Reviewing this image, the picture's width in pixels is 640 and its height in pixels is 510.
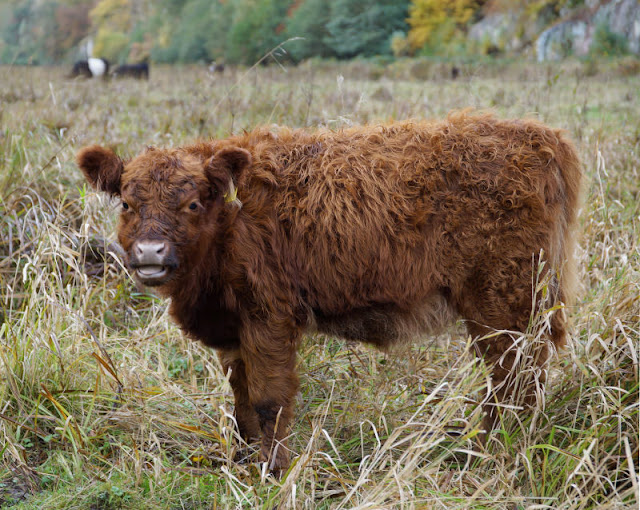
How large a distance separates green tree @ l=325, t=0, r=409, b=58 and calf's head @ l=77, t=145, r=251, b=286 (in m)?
21.8

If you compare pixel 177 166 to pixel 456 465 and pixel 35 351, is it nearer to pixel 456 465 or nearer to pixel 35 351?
pixel 35 351

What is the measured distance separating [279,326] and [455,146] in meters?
1.45

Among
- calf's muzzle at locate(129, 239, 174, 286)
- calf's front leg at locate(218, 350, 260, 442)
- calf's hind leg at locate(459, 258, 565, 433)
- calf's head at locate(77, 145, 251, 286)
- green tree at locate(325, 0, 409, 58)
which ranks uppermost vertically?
green tree at locate(325, 0, 409, 58)

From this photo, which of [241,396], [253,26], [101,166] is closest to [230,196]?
[101,166]

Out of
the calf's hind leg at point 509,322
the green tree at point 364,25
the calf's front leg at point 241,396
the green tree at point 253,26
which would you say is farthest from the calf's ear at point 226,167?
the green tree at point 364,25

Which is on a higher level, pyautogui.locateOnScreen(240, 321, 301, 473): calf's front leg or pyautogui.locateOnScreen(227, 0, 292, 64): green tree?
pyautogui.locateOnScreen(227, 0, 292, 64): green tree

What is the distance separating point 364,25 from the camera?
85.6 ft

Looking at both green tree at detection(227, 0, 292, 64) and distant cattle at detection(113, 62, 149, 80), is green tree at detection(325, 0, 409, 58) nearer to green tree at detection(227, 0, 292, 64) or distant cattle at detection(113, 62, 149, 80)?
green tree at detection(227, 0, 292, 64)

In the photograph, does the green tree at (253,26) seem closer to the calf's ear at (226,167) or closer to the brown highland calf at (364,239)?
the brown highland calf at (364,239)

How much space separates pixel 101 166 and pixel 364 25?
24.6 meters

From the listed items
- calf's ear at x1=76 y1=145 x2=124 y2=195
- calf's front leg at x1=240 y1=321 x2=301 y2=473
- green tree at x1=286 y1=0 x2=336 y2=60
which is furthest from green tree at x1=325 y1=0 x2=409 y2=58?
calf's front leg at x1=240 y1=321 x2=301 y2=473

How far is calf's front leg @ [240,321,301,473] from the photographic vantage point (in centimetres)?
345

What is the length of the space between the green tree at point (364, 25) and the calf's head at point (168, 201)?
2176 centimetres

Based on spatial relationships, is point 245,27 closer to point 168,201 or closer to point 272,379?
point 168,201
